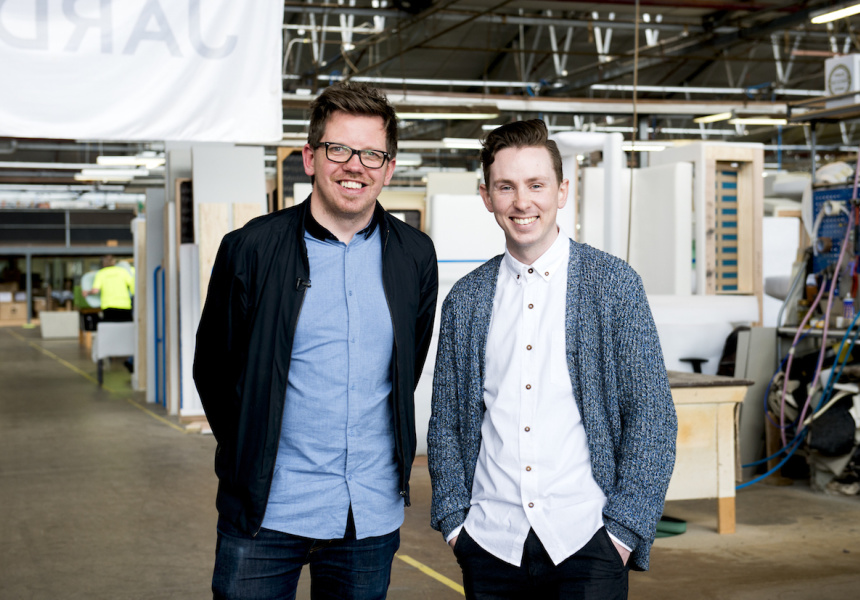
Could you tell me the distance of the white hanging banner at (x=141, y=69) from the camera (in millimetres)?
2990

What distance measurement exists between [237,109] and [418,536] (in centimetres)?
238

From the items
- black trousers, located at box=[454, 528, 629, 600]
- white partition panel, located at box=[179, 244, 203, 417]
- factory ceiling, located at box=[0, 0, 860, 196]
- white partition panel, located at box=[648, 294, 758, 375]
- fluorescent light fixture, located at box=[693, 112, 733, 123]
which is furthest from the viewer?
fluorescent light fixture, located at box=[693, 112, 733, 123]

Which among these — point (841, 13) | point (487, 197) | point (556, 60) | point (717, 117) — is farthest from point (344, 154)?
point (556, 60)

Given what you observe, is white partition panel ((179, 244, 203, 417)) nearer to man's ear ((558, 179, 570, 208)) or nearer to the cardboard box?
man's ear ((558, 179, 570, 208))

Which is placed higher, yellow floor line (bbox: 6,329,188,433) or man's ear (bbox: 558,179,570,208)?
man's ear (bbox: 558,179,570,208)

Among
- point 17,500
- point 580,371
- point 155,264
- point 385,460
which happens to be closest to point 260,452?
point 385,460

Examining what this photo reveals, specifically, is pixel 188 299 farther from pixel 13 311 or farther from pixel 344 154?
pixel 13 311

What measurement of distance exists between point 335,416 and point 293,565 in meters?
0.32

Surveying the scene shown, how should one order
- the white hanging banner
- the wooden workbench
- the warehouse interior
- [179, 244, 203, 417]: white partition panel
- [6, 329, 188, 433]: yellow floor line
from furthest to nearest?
[6, 329, 188, 433]: yellow floor line
[179, 244, 203, 417]: white partition panel
the wooden workbench
the warehouse interior
the white hanging banner

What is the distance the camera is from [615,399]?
1.69 m

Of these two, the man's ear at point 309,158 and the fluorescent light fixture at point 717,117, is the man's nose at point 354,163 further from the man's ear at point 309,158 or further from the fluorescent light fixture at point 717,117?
the fluorescent light fixture at point 717,117

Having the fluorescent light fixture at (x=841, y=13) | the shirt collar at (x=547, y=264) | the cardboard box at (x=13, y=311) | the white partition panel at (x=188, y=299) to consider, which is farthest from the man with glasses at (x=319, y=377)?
the cardboard box at (x=13, y=311)

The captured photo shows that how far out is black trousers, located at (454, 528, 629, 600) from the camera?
163 centimetres

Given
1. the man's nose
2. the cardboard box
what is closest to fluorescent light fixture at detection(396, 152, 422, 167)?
the man's nose
